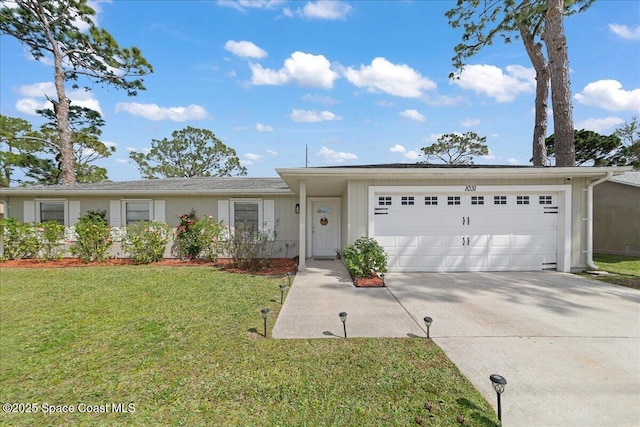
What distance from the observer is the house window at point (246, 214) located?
9688 mm

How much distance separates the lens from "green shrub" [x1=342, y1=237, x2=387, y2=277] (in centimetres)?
597

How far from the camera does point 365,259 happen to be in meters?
6.01

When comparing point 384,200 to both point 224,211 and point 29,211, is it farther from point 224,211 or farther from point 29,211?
point 29,211

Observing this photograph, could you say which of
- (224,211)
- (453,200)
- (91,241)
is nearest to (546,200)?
(453,200)

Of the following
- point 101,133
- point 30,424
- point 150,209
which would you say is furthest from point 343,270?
point 101,133

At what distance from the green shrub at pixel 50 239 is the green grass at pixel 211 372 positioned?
5643 mm

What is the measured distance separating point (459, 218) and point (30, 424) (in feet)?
25.0

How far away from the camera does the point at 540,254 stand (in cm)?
694

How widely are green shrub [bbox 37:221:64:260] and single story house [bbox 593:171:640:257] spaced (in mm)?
19861

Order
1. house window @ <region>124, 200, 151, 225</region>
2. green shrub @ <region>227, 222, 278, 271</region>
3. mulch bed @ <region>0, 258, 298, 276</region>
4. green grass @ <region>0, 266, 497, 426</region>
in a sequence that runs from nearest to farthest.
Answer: green grass @ <region>0, 266, 497, 426</region>, mulch bed @ <region>0, 258, 298, 276</region>, green shrub @ <region>227, 222, 278, 271</region>, house window @ <region>124, 200, 151, 225</region>

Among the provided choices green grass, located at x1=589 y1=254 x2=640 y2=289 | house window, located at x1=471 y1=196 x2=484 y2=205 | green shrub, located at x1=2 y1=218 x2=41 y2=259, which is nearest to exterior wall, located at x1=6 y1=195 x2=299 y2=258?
green shrub, located at x1=2 y1=218 x2=41 y2=259

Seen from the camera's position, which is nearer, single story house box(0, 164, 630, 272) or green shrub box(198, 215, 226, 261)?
single story house box(0, 164, 630, 272)

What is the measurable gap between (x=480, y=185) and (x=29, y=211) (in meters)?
14.6

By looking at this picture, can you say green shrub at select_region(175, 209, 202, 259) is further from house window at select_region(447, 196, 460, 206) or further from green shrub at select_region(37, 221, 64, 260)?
house window at select_region(447, 196, 460, 206)
